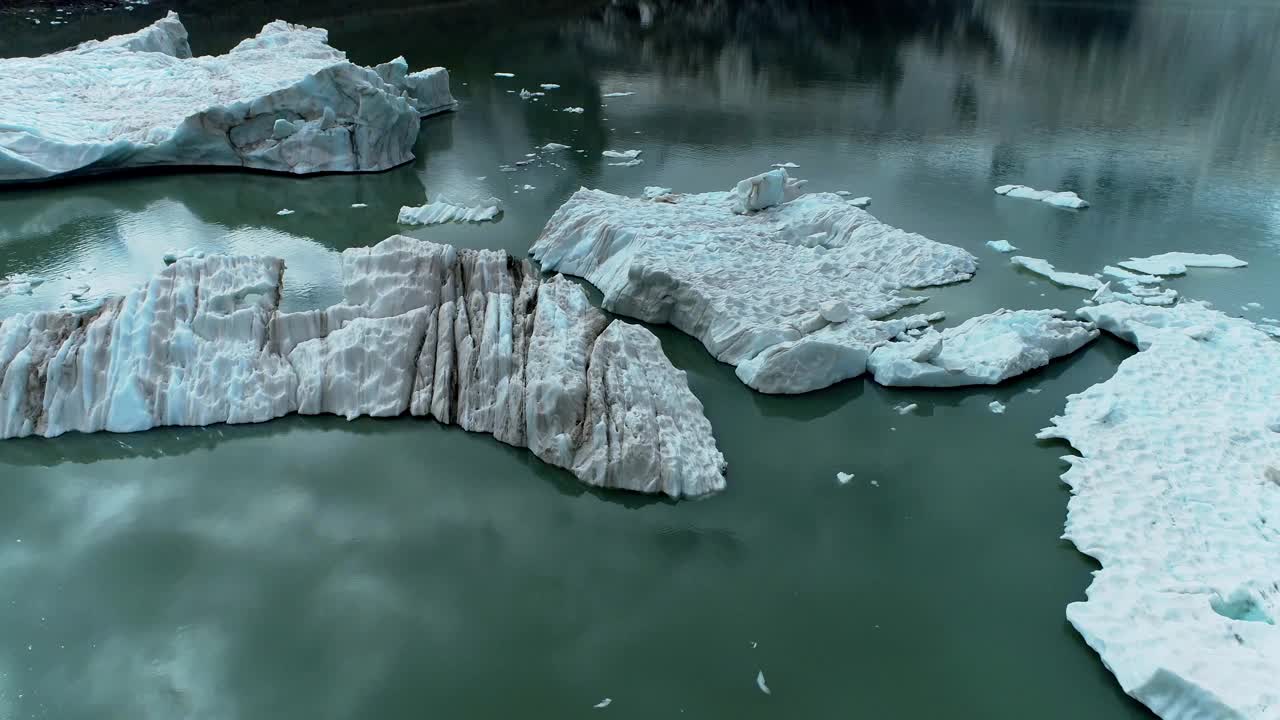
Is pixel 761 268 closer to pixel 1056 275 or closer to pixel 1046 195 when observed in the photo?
pixel 1056 275

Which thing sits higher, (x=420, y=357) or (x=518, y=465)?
(x=420, y=357)

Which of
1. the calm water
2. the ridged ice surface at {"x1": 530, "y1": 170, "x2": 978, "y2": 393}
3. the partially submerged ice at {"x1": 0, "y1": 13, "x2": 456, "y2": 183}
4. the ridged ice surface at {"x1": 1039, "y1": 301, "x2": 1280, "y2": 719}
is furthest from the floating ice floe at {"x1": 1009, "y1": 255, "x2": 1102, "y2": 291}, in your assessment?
the partially submerged ice at {"x1": 0, "y1": 13, "x2": 456, "y2": 183}

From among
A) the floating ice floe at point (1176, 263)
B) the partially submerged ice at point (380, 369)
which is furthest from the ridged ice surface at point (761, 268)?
the floating ice floe at point (1176, 263)

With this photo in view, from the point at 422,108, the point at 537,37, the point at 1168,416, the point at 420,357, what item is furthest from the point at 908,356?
the point at 537,37

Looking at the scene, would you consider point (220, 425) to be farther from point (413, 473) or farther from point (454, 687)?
point (454, 687)

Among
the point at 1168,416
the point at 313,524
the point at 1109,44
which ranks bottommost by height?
the point at 1109,44

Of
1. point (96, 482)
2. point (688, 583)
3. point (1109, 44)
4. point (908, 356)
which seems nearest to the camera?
point (688, 583)

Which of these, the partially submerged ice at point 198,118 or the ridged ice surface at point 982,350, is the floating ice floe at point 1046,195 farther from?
the partially submerged ice at point 198,118
